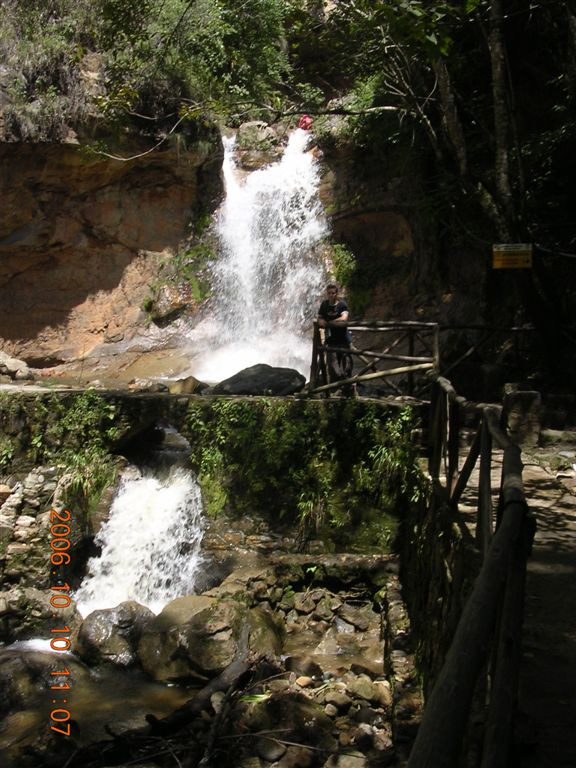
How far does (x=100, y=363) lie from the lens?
1560 centimetres

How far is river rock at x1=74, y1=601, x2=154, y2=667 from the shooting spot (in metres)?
6.76

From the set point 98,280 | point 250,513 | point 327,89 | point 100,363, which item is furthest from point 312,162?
point 250,513

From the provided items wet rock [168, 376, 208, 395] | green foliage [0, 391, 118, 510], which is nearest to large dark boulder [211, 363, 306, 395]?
wet rock [168, 376, 208, 395]

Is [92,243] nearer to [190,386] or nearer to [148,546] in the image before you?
[190,386]

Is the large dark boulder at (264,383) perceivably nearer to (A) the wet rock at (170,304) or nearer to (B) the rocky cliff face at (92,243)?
(A) the wet rock at (170,304)

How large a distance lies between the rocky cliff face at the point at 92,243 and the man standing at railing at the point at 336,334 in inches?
305

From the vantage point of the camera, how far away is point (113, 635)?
6.89 meters

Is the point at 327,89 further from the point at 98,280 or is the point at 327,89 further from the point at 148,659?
the point at 148,659

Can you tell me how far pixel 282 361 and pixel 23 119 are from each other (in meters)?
7.18

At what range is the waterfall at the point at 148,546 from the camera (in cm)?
804

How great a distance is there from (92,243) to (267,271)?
13.3 feet

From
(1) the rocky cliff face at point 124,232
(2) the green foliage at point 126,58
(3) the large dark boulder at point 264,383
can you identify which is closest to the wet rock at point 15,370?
(1) the rocky cliff face at point 124,232

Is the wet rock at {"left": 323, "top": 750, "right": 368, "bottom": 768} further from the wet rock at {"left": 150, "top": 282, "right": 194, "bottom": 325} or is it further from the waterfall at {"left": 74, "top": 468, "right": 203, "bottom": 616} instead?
the wet rock at {"left": 150, "top": 282, "right": 194, "bottom": 325}

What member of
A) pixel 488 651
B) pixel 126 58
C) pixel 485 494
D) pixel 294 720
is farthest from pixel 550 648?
pixel 126 58
